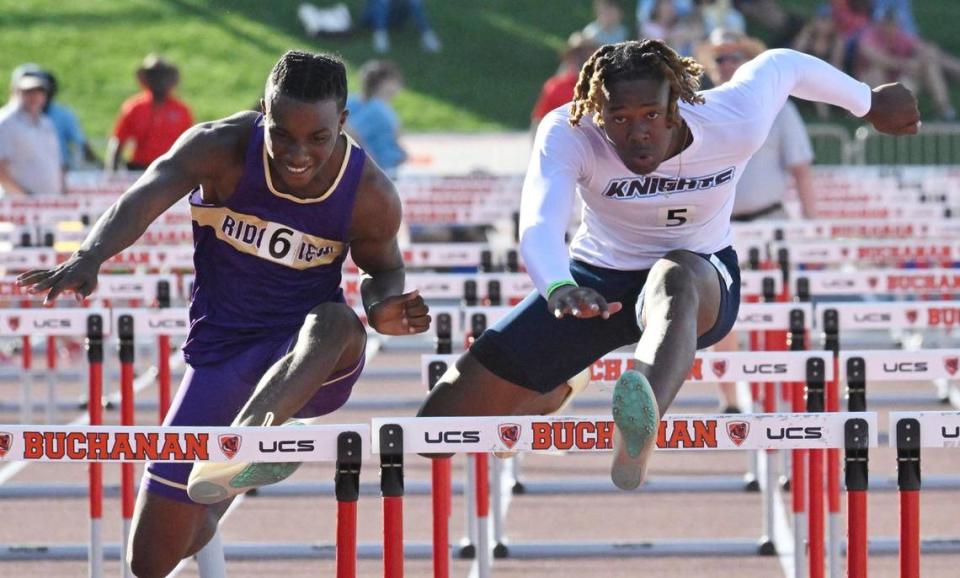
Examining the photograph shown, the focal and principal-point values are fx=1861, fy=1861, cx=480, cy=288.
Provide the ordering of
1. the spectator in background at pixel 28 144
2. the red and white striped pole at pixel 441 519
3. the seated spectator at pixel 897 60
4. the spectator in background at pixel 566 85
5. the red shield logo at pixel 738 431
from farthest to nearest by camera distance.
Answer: the seated spectator at pixel 897 60 < the spectator in background at pixel 566 85 < the spectator in background at pixel 28 144 < the red and white striped pole at pixel 441 519 < the red shield logo at pixel 738 431

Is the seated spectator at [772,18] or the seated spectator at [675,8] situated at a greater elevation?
the seated spectator at [772,18]

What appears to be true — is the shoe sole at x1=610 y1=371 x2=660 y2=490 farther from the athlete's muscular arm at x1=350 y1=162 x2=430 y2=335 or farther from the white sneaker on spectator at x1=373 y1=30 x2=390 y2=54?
the white sneaker on spectator at x1=373 y1=30 x2=390 y2=54

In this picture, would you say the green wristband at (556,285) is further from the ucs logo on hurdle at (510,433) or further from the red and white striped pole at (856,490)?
the red and white striped pole at (856,490)

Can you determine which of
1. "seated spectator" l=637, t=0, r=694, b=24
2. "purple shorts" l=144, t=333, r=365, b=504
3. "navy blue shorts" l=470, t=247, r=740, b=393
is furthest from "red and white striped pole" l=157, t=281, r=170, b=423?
"seated spectator" l=637, t=0, r=694, b=24

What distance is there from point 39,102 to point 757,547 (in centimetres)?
738

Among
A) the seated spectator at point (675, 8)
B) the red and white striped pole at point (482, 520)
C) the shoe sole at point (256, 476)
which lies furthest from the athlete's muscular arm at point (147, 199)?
the seated spectator at point (675, 8)

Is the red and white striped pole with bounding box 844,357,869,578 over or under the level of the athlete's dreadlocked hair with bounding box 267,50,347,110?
under

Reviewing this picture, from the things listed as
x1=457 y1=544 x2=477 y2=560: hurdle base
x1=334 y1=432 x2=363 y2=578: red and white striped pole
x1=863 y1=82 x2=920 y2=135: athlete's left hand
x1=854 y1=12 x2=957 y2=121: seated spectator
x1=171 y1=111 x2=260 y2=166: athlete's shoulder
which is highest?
x1=854 y1=12 x2=957 y2=121: seated spectator

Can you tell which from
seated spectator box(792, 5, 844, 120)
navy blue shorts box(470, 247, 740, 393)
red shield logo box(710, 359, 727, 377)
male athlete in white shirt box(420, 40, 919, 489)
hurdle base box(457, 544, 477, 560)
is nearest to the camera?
male athlete in white shirt box(420, 40, 919, 489)

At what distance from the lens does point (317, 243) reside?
5613 mm

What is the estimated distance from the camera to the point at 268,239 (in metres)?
5.59

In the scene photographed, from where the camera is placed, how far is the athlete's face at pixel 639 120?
5207mm

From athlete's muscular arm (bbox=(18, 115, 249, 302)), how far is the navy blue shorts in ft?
3.23

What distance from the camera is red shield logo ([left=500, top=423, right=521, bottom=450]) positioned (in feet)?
15.5
